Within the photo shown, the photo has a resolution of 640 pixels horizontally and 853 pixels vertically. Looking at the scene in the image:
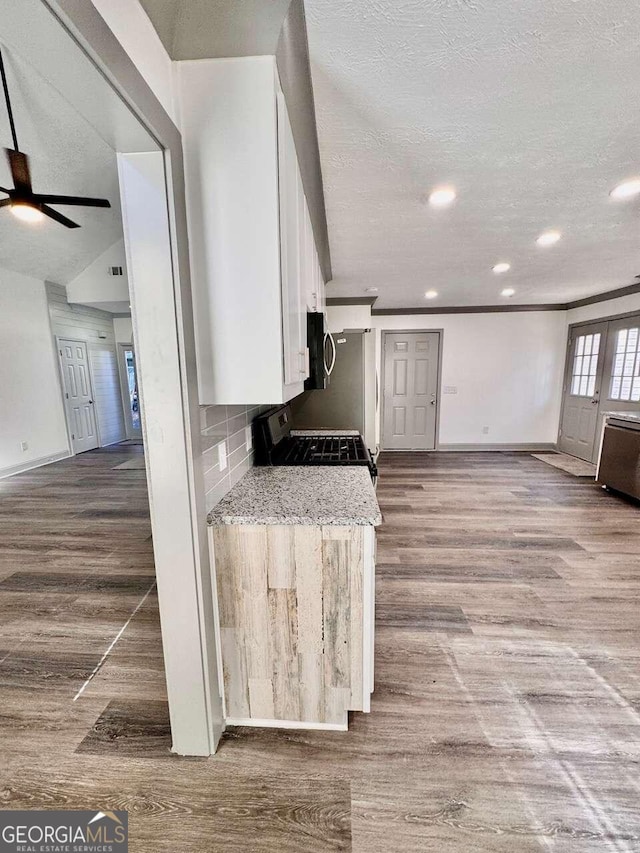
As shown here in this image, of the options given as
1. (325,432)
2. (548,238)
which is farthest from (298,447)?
(548,238)

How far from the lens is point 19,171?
260cm

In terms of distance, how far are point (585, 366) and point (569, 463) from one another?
5.12ft

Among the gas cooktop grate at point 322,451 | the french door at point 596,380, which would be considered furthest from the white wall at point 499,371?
the gas cooktop grate at point 322,451

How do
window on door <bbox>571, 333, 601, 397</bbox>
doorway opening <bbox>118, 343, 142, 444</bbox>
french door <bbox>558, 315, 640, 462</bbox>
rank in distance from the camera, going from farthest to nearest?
1. doorway opening <bbox>118, 343, 142, 444</bbox>
2. window on door <bbox>571, 333, 601, 397</bbox>
3. french door <bbox>558, 315, 640, 462</bbox>

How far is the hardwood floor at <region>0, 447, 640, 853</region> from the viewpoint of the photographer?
1.17 metres

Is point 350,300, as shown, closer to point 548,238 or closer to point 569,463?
point 548,238

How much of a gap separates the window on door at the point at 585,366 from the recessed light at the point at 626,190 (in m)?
3.83

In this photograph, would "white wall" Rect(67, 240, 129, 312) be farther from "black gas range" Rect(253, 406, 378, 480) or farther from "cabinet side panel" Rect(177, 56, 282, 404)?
"cabinet side panel" Rect(177, 56, 282, 404)

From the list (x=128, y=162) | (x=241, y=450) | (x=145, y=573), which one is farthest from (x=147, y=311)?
(x=145, y=573)

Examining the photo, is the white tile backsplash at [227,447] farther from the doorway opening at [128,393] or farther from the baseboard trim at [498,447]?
the doorway opening at [128,393]

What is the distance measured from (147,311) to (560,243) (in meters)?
3.45

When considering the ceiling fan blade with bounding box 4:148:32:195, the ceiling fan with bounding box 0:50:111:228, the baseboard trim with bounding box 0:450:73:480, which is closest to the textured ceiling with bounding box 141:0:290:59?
→ the ceiling fan with bounding box 0:50:111:228

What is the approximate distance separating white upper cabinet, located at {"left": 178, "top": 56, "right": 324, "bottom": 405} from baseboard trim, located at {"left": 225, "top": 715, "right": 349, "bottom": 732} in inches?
53.3

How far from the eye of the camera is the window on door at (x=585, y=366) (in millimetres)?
5316
